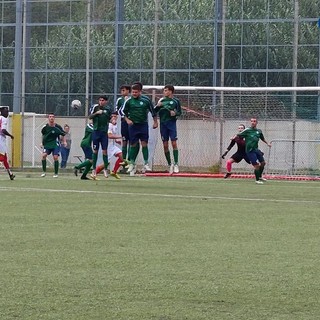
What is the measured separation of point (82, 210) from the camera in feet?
51.7

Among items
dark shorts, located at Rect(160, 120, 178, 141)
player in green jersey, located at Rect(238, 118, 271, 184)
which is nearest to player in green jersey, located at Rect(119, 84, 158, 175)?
dark shorts, located at Rect(160, 120, 178, 141)

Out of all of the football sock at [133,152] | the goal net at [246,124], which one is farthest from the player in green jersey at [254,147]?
the goal net at [246,124]

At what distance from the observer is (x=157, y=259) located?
33.2 feet

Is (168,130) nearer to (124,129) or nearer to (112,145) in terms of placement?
(124,129)

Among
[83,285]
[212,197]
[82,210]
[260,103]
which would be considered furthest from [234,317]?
[260,103]

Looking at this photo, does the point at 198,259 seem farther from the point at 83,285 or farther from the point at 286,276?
the point at 83,285

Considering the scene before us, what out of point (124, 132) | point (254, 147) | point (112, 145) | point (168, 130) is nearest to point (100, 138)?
point (168, 130)

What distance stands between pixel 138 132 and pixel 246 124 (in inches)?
449

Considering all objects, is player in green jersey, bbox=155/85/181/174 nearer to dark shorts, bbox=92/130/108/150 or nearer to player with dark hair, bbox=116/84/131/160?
dark shorts, bbox=92/130/108/150

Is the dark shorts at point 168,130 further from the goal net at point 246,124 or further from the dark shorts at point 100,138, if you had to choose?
the goal net at point 246,124

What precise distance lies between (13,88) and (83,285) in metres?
46.6

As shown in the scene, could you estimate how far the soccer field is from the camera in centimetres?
770

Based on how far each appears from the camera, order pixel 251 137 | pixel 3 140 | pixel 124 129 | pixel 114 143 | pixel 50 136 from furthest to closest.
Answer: pixel 50 136, pixel 114 143, pixel 251 137, pixel 124 129, pixel 3 140

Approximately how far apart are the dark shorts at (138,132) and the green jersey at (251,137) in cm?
490
